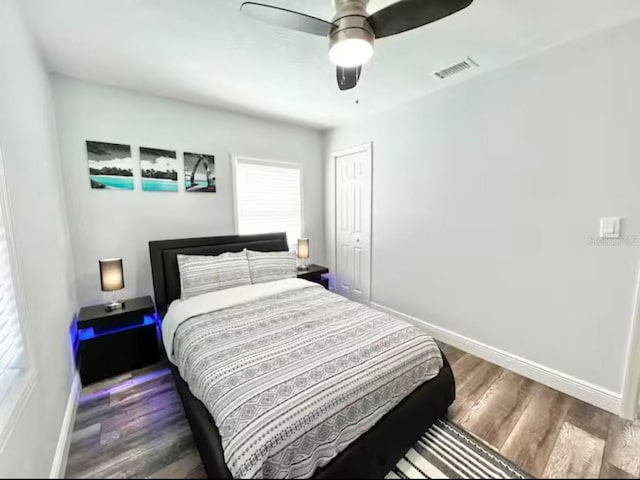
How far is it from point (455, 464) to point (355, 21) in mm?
1734

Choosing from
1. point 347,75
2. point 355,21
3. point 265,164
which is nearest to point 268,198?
point 265,164

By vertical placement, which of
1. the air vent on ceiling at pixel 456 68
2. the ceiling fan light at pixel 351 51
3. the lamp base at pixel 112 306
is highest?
the air vent on ceiling at pixel 456 68

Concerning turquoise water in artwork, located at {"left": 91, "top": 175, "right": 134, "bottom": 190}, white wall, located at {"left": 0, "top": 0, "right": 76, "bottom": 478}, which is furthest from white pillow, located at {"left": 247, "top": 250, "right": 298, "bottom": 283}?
white wall, located at {"left": 0, "top": 0, "right": 76, "bottom": 478}

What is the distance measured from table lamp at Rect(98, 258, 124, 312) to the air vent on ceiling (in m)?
3.12

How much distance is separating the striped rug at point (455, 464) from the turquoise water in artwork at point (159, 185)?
293 centimetres

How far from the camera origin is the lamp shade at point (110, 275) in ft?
7.51

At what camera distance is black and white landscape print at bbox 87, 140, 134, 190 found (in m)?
2.45

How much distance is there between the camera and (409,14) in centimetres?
126

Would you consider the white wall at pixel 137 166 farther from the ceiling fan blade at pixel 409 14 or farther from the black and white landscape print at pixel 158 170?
the ceiling fan blade at pixel 409 14

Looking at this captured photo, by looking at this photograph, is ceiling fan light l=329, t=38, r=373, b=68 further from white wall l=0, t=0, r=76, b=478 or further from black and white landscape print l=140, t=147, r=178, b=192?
black and white landscape print l=140, t=147, r=178, b=192

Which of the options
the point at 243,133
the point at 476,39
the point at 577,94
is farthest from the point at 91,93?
the point at 577,94

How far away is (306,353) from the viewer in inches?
58.4

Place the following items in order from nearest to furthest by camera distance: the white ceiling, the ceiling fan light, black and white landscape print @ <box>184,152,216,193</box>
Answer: the ceiling fan light
the white ceiling
black and white landscape print @ <box>184,152,216,193</box>

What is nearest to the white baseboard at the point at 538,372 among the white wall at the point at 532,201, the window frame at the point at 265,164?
the white wall at the point at 532,201
